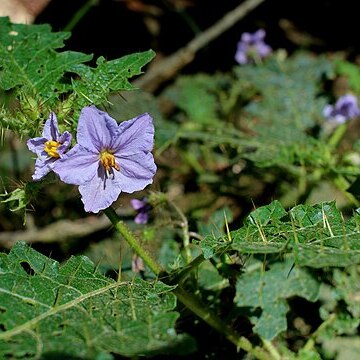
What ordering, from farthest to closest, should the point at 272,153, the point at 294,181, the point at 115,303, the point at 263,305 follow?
the point at 294,181 → the point at 272,153 → the point at 263,305 → the point at 115,303

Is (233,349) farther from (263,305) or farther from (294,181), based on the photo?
(294,181)

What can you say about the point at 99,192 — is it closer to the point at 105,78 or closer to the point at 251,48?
the point at 105,78

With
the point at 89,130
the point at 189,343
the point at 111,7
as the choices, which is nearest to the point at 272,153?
the point at 89,130

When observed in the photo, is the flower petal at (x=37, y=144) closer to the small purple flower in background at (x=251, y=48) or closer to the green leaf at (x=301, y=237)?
the green leaf at (x=301, y=237)

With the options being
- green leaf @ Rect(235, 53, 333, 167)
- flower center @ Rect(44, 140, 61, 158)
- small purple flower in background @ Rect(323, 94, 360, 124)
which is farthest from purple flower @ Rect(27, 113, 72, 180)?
small purple flower in background @ Rect(323, 94, 360, 124)

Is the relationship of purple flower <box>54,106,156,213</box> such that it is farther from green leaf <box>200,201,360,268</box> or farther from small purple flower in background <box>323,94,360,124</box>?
small purple flower in background <box>323,94,360,124</box>
